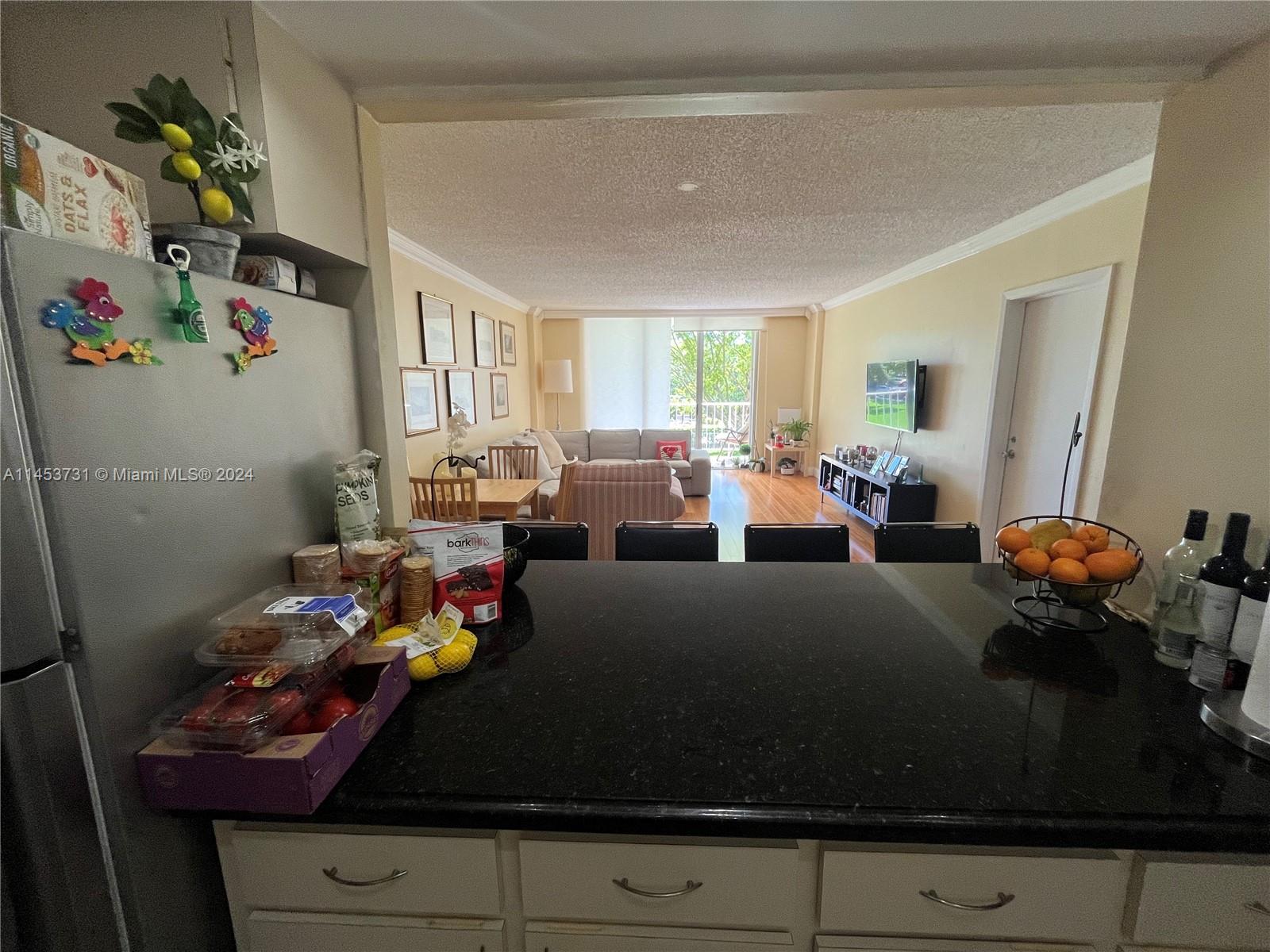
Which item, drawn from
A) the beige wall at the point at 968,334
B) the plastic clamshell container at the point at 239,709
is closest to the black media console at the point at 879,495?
the beige wall at the point at 968,334

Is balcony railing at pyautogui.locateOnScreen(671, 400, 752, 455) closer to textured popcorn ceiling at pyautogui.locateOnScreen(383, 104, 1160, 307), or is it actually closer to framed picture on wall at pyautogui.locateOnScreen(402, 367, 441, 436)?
textured popcorn ceiling at pyautogui.locateOnScreen(383, 104, 1160, 307)

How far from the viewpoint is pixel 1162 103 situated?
1263mm

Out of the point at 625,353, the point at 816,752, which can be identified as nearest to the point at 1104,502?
the point at 816,752

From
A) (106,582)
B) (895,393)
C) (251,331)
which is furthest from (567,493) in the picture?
(895,393)

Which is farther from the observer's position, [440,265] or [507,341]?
[507,341]

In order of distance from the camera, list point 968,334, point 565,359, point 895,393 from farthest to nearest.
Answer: point 565,359 → point 895,393 → point 968,334

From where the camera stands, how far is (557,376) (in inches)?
277

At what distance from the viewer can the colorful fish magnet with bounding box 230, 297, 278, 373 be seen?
85cm

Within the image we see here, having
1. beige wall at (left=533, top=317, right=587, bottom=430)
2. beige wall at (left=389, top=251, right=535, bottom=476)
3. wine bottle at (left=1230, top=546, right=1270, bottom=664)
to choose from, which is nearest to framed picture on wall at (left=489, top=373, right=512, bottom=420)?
beige wall at (left=389, top=251, right=535, bottom=476)

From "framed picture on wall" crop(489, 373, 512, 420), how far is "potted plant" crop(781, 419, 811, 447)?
3.90 m

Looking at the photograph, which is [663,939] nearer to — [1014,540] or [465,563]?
[465,563]

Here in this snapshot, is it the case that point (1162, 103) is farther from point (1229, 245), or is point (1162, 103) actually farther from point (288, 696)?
point (288, 696)

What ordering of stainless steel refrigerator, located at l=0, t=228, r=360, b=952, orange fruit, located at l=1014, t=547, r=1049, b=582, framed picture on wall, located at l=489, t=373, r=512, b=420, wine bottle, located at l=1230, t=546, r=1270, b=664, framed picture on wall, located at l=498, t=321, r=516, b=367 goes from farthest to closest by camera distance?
framed picture on wall, located at l=498, t=321, r=516, b=367
framed picture on wall, located at l=489, t=373, r=512, b=420
orange fruit, located at l=1014, t=547, r=1049, b=582
wine bottle, located at l=1230, t=546, r=1270, b=664
stainless steel refrigerator, located at l=0, t=228, r=360, b=952

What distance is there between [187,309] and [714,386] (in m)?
7.22
